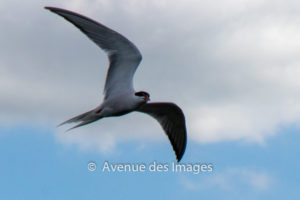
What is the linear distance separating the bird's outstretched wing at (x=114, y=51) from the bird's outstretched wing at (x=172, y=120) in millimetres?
2569

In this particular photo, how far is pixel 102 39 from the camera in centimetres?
1299

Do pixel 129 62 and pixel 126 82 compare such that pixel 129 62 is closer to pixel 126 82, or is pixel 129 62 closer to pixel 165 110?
pixel 126 82

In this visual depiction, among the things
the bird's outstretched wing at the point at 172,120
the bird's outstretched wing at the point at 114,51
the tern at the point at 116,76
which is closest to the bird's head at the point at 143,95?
the tern at the point at 116,76

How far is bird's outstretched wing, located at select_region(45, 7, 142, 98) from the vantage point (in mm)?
12719

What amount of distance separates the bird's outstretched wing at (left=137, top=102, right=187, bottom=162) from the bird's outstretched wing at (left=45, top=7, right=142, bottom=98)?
8.43 ft

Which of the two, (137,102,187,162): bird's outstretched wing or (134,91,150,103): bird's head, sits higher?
(137,102,187,162): bird's outstretched wing

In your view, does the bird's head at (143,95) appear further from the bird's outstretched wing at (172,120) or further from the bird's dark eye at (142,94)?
the bird's outstretched wing at (172,120)

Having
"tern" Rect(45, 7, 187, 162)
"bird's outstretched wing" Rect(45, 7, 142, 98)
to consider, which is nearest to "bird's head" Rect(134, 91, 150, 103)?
"tern" Rect(45, 7, 187, 162)

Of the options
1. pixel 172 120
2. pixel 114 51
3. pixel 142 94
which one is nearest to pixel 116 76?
pixel 114 51

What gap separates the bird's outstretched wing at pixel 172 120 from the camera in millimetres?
15984

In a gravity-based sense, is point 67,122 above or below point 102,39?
below

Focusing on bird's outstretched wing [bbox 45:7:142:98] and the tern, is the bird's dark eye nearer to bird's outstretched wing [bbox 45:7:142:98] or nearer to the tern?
the tern

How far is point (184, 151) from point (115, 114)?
10.5ft

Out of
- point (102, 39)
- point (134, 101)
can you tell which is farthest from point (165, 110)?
point (102, 39)
